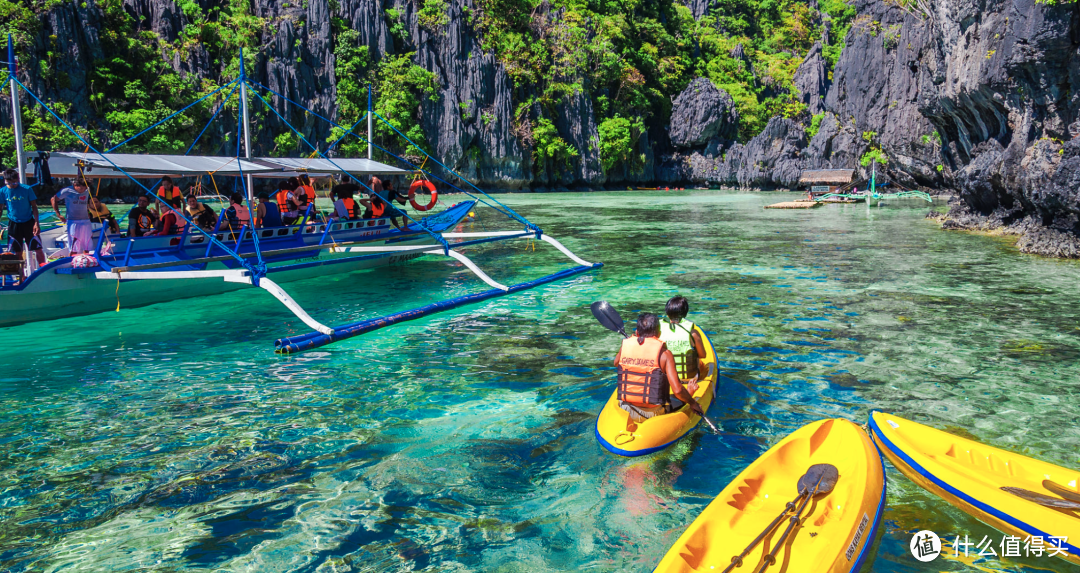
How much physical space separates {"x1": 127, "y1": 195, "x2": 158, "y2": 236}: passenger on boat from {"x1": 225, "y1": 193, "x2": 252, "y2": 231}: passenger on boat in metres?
1.40

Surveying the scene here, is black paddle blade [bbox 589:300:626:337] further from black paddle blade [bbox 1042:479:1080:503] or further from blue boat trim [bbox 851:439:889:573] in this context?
black paddle blade [bbox 1042:479:1080:503]

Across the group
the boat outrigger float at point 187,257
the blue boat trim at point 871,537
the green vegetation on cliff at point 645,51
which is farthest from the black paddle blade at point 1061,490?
the green vegetation on cliff at point 645,51

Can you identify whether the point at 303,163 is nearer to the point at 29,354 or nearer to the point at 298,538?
the point at 29,354

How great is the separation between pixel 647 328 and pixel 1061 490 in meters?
3.11

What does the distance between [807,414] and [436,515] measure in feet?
13.6

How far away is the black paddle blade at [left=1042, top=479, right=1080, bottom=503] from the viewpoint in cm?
429

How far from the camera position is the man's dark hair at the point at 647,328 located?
573cm

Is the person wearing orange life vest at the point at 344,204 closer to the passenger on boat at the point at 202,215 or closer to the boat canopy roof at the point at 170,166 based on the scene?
the boat canopy roof at the point at 170,166

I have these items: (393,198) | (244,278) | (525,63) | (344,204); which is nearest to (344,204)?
(344,204)

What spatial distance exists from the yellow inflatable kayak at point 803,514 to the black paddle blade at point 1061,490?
1.10 metres

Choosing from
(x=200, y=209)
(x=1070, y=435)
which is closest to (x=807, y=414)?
(x=1070, y=435)

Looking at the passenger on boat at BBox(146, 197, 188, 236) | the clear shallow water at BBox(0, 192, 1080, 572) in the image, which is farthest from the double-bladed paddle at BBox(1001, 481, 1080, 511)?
the passenger on boat at BBox(146, 197, 188, 236)

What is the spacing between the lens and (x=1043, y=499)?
424 cm

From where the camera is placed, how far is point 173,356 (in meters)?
9.32
